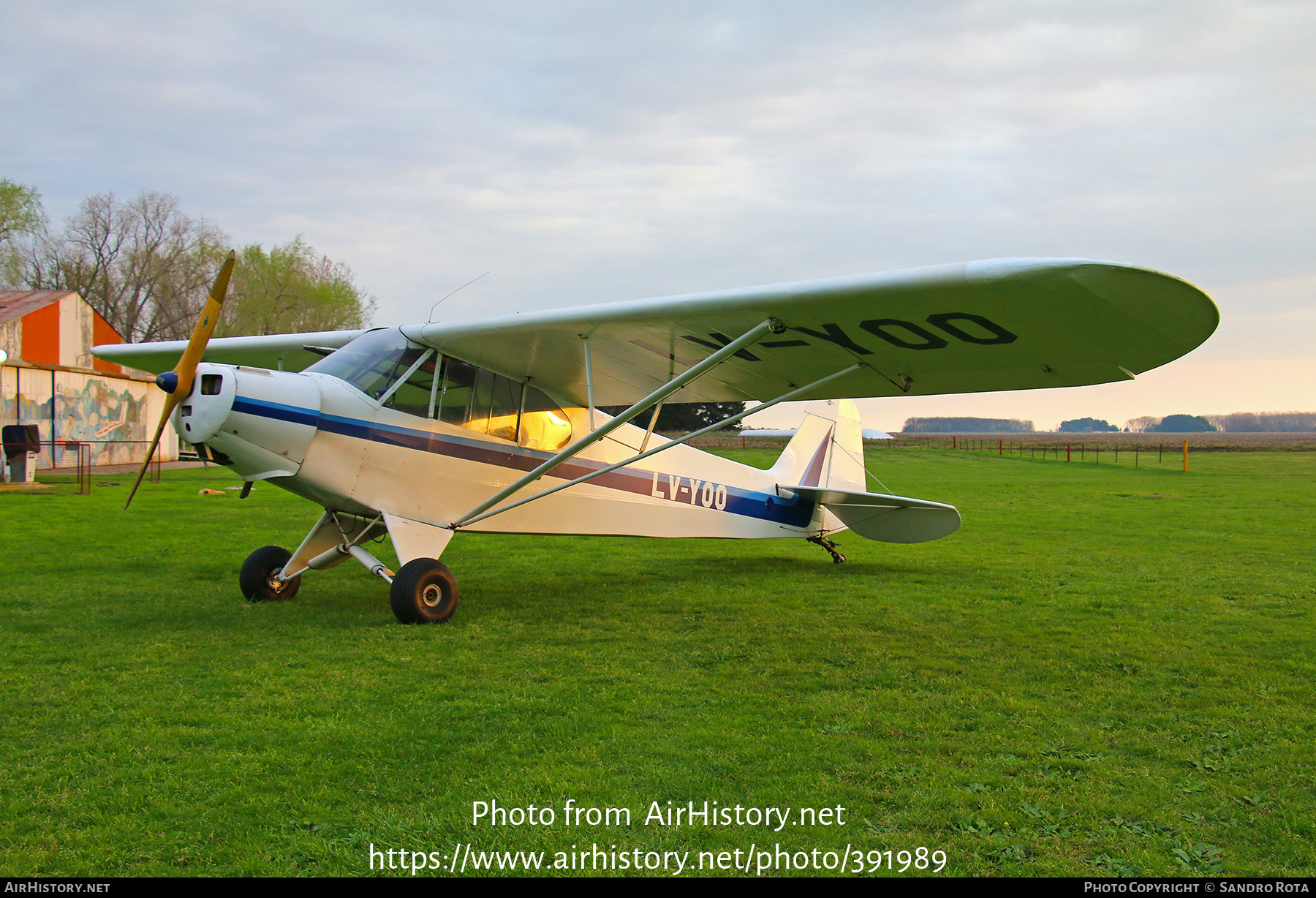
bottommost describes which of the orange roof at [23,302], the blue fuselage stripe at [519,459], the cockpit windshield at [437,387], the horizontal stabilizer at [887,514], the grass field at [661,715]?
the grass field at [661,715]

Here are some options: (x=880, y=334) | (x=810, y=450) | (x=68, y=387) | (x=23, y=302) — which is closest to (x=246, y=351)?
(x=810, y=450)

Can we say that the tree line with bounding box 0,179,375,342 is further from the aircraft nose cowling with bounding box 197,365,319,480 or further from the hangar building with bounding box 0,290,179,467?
the aircraft nose cowling with bounding box 197,365,319,480

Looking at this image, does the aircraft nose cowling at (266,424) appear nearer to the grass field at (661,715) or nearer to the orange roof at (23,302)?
the grass field at (661,715)

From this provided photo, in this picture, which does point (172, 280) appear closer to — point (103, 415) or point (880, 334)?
point (103, 415)

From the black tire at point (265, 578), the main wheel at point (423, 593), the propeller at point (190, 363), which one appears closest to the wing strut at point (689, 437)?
the main wheel at point (423, 593)

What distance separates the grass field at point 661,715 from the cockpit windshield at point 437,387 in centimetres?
166

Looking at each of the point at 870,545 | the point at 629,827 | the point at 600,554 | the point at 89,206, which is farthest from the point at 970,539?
the point at 89,206

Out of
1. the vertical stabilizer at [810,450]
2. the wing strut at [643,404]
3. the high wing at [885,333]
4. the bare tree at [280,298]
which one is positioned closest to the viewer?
the high wing at [885,333]

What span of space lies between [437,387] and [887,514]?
5.39m

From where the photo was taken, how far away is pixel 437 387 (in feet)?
23.2

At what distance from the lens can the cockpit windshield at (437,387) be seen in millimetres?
6891

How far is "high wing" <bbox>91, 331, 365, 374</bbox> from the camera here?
8.97 m

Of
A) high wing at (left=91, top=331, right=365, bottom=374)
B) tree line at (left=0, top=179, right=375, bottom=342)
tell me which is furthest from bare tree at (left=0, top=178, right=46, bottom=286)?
high wing at (left=91, top=331, right=365, bottom=374)

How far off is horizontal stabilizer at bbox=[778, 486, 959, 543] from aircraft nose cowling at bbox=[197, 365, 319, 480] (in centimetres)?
579
